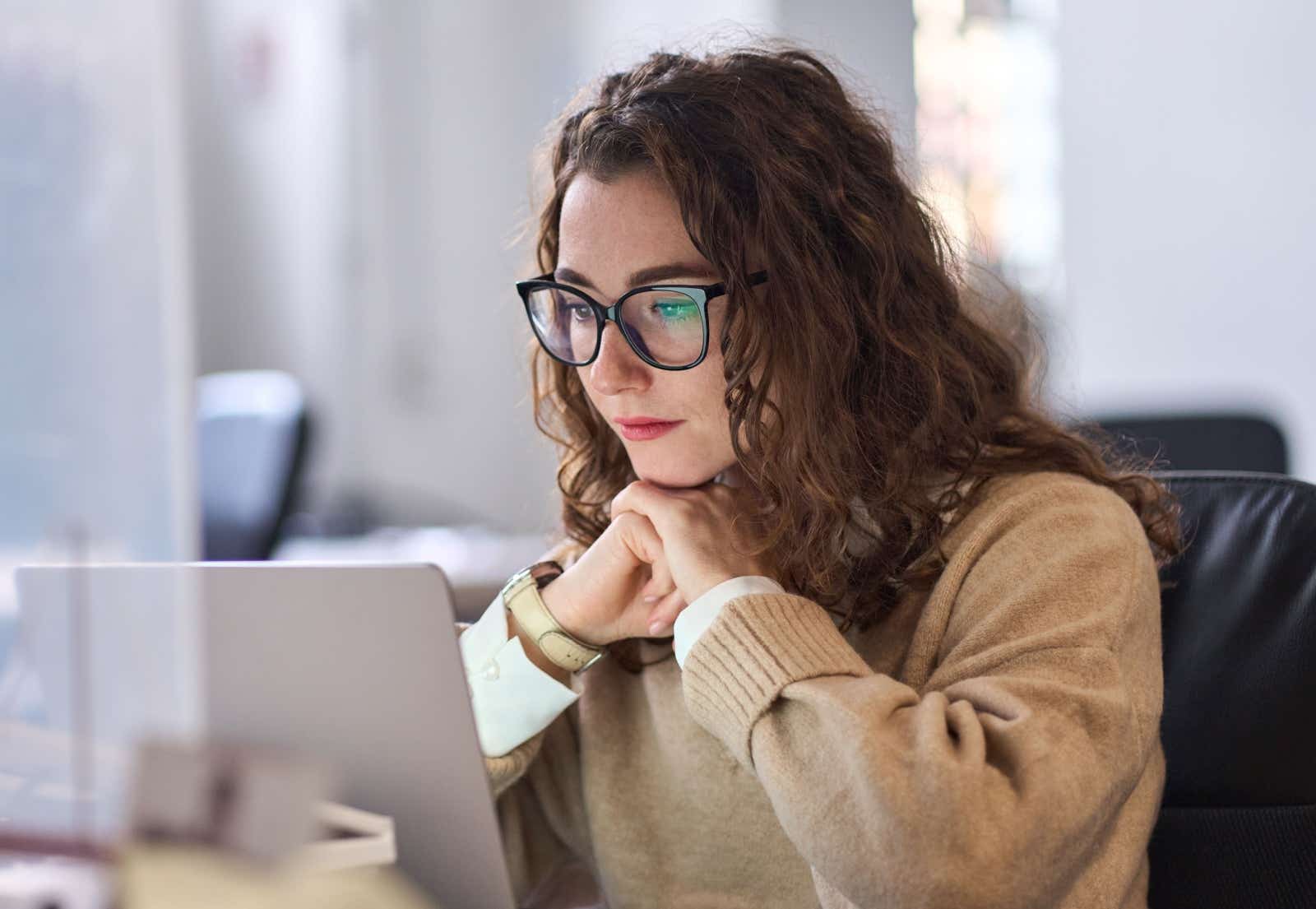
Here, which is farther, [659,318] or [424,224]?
[424,224]

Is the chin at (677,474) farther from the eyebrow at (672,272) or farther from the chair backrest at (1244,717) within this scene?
the chair backrest at (1244,717)

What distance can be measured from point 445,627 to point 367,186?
370 cm

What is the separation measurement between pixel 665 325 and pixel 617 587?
22 centimetres

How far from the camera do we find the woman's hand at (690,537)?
965 mm

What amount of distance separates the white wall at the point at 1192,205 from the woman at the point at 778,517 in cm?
125

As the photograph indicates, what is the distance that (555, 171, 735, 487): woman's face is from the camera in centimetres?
103

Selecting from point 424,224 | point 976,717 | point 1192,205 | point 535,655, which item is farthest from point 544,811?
point 424,224

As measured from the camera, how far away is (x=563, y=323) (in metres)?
1.14

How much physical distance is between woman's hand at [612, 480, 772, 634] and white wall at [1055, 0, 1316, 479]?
1350 millimetres

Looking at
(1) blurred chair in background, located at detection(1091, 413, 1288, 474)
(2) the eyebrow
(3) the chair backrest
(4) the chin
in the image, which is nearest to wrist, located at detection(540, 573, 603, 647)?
(4) the chin

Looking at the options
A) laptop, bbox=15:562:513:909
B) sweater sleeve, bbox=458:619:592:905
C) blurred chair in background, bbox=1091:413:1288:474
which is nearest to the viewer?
laptop, bbox=15:562:513:909

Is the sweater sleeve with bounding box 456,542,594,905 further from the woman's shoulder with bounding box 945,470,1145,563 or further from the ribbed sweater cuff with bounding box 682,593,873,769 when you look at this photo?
the woman's shoulder with bounding box 945,470,1145,563

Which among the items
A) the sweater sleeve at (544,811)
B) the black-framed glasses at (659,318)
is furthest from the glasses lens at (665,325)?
the sweater sleeve at (544,811)

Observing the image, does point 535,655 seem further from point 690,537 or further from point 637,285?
point 637,285
